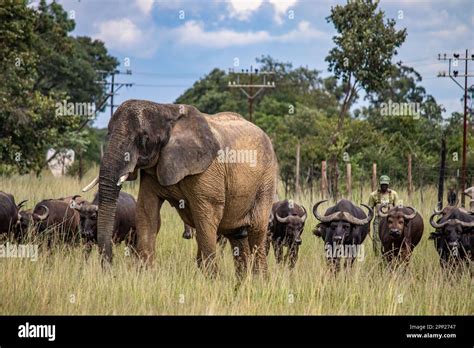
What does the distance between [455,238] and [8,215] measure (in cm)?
788

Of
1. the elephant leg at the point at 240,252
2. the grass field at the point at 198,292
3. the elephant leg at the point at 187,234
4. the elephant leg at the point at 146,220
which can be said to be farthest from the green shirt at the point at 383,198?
the elephant leg at the point at 146,220

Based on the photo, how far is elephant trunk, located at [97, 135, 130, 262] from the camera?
1037cm

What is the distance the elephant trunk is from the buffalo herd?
81.7 inches

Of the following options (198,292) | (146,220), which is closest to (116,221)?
(146,220)

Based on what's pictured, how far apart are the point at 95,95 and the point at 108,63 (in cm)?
509

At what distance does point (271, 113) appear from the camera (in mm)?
47438

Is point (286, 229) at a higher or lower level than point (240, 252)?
higher

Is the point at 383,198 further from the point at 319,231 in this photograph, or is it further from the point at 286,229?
the point at 286,229

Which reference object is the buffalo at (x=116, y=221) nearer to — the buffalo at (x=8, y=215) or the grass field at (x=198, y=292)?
the buffalo at (x=8, y=215)

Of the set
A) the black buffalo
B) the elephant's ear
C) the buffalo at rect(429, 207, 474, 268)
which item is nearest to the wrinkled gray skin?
the black buffalo

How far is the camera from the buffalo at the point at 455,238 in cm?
1352

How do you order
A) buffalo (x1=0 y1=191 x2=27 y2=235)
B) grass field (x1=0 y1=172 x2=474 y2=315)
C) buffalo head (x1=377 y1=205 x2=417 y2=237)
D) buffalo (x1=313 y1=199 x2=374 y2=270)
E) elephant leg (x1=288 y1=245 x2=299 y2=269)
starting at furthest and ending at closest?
1. buffalo (x1=0 y1=191 x2=27 y2=235)
2. elephant leg (x1=288 y1=245 x2=299 y2=269)
3. buffalo head (x1=377 y1=205 x2=417 y2=237)
4. buffalo (x1=313 y1=199 x2=374 y2=270)
5. grass field (x1=0 y1=172 x2=474 y2=315)

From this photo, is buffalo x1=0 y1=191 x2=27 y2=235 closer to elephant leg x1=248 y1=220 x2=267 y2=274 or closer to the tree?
elephant leg x1=248 y1=220 x2=267 y2=274

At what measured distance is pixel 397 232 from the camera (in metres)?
14.1
